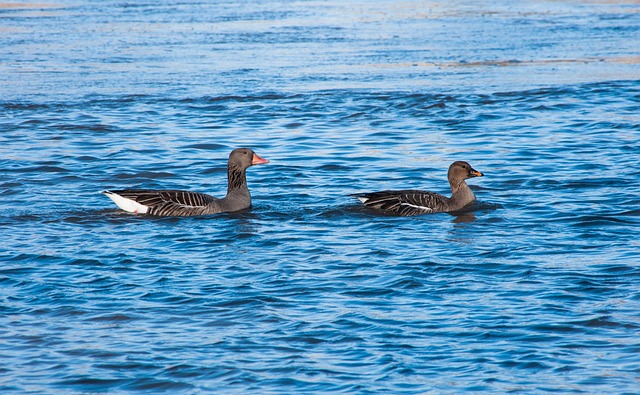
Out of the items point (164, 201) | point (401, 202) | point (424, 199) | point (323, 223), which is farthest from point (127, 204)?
point (424, 199)

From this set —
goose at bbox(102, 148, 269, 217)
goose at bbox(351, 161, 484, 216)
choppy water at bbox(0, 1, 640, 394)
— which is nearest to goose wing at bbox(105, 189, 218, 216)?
goose at bbox(102, 148, 269, 217)

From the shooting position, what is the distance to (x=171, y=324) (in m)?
8.70

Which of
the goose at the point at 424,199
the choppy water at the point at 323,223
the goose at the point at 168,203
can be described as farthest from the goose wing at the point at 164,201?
the goose at the point at 424,199

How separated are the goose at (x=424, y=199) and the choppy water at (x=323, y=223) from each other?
0.66 ft

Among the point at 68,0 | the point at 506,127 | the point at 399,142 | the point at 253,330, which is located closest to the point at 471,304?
the point at 253,330

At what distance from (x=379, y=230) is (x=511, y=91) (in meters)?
11.1

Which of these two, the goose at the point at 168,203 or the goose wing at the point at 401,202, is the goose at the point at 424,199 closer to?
Answer: the goose wing at the point at 401,202

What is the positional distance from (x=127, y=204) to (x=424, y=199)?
3.71 meters

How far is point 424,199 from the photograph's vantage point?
1295 centimetres

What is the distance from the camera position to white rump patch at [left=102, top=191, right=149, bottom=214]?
12.8 m

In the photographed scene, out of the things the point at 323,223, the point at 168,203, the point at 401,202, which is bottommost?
the point at 323,223

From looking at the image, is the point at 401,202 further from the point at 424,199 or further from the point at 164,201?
the point at 164,201

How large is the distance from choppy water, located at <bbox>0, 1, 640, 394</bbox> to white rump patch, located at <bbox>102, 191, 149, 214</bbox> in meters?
0.14

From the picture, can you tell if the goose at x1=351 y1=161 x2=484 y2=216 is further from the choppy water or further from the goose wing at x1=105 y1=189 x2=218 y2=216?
the goose wing at x1=105 y1=189 x2=218 y2=216
